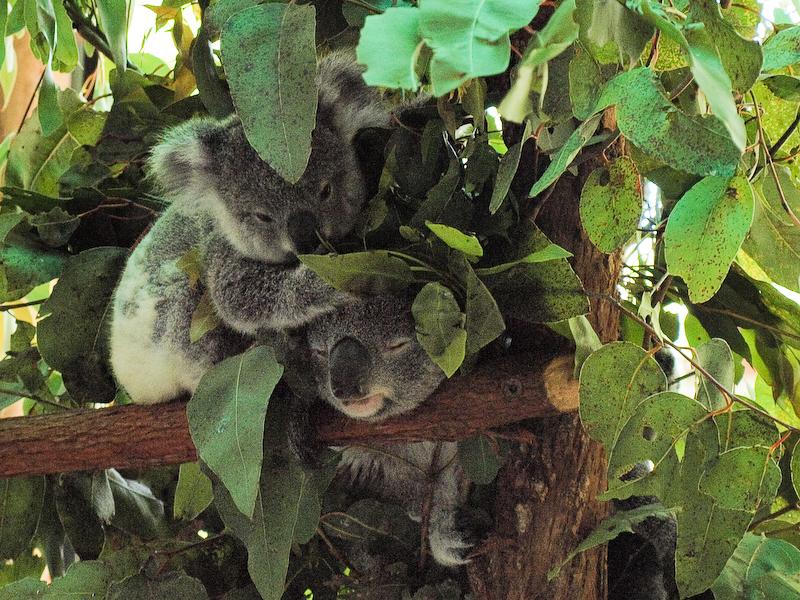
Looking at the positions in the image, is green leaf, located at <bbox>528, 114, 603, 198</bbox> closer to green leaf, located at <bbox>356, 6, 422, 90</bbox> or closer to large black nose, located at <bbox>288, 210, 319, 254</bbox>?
green leaf, located at <bbox>356, 6, 422, 90</bbox>

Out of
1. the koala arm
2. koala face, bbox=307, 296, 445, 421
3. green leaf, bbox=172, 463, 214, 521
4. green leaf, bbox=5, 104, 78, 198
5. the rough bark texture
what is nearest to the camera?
the rough bark texture

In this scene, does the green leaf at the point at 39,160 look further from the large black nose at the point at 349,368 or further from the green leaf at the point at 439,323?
the green leaf at the point at 439,323

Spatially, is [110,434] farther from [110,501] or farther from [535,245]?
[535,245]

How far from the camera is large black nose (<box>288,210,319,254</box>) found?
1.79m

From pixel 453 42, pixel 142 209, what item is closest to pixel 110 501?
pixel 142 209

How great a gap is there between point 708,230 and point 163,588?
1.31 m

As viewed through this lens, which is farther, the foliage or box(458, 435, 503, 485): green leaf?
box(458, 435, 503, 485): green leaf

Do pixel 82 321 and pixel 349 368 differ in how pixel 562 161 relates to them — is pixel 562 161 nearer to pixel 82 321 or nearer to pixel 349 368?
pixel 349 368

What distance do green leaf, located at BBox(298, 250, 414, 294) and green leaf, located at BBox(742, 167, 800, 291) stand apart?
0.57 m

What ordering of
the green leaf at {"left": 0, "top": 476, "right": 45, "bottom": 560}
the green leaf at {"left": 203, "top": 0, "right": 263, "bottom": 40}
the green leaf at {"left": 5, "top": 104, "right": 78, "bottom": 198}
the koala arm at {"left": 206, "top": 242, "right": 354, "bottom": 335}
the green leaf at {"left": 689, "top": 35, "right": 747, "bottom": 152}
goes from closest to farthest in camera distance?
the green leaf at {"left": 689, "top": 35, "right": 747, "bottom": 152}, the green leaf at {"left": 203, "top": 0, "right": 263, "bottom": 40}, the koala arm at {"left": 206, "top": 242, "right": 354, "bottom": 335}, the green leaf at {"left": 0, "top": 476, "right": 45, "bottom": 560}, the green leaf at {"left": 5, "top": 104, "right": 78, "bottom": 198}

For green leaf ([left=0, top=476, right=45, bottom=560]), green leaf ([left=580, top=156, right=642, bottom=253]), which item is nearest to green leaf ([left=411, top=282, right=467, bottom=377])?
green leaf ([left=580, top=156, right=642, bottom=253])

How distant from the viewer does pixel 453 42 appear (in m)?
0.79

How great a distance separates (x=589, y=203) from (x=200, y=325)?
94 centimetres

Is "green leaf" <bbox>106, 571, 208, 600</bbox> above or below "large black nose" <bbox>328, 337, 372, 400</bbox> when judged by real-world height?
below
